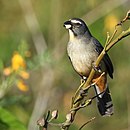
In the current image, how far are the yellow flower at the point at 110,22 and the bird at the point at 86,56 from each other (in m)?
2.76

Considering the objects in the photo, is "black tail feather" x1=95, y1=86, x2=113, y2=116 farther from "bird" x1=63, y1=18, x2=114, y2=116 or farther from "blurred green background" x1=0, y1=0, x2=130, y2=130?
"blurred green background" x1=0, y1=0, x2=130, y2=130

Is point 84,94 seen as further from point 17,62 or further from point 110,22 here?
point 110,22

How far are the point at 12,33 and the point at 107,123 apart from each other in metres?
2.05

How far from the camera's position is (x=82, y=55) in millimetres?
4625

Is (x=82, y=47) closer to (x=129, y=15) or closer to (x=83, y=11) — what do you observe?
(x=129, y=15)

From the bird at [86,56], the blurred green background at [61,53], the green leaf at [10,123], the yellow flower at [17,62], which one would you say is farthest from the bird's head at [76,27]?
the blurred green background at [61,53]

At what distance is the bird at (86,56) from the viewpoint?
450 centimetres

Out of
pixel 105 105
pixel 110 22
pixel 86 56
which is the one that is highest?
pixel 110 22

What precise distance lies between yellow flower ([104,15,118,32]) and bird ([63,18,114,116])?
276 centimetres

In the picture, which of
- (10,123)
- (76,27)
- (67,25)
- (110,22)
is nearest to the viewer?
(10,123)

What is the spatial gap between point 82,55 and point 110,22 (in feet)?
10.8

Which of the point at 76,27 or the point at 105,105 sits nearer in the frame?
the point at 105,105

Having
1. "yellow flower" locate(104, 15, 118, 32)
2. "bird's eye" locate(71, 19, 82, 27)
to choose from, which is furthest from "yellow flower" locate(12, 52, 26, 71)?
"yellow flower" locate(104, 15, 118, 32)

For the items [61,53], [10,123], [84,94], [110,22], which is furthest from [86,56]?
[110,22]
